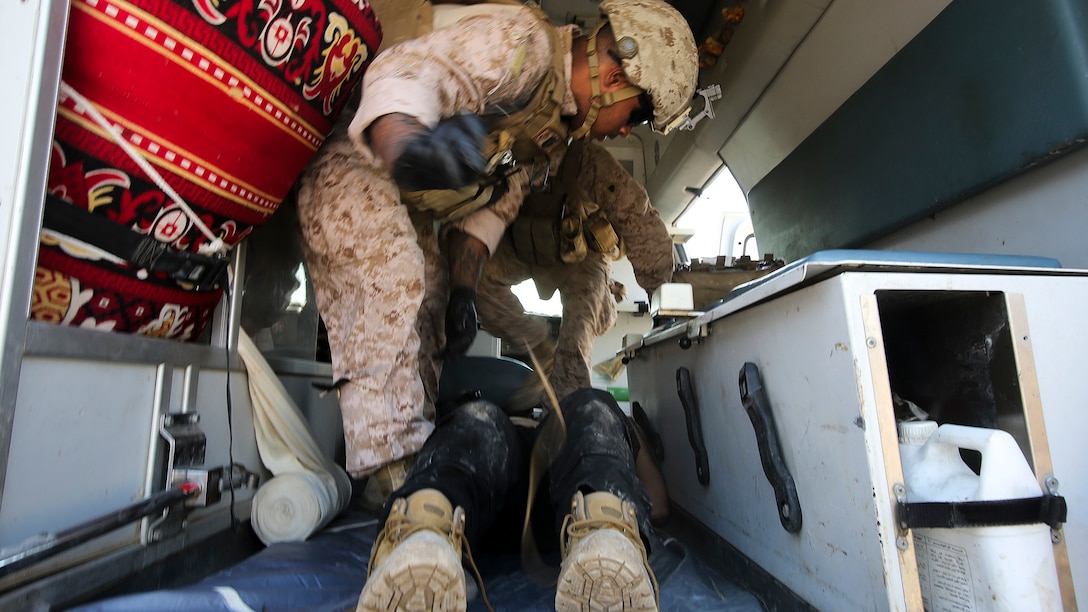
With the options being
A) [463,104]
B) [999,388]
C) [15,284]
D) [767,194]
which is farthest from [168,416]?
[767,194]

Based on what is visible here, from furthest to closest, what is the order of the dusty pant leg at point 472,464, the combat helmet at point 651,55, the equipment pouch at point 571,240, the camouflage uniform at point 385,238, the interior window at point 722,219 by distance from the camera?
the interior window at point 722,219 → the equipment pouch at point 571,240 → the combat helmet at point 651,55 → the camouflage uniform at point 385,238 → the dusty pant leg at point 472,464

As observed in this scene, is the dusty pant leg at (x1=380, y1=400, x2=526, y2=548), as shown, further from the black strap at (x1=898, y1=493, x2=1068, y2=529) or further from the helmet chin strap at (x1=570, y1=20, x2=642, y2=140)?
the helmet chin strap at (x1=570, y1=20, x2=642, y2=140)

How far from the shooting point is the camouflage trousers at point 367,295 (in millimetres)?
1253

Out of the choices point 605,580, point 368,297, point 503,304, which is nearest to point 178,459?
point 368,297

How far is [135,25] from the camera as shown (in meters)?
0.86

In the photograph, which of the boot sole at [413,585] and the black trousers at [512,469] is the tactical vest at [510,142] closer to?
the black trousers at [512,469]

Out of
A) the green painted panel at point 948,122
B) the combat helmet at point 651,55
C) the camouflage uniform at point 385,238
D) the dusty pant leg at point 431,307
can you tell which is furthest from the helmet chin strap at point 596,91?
the green painted panel at point 948,122

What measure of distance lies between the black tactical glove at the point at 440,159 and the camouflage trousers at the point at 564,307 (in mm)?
1581

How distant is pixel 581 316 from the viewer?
8.92ft

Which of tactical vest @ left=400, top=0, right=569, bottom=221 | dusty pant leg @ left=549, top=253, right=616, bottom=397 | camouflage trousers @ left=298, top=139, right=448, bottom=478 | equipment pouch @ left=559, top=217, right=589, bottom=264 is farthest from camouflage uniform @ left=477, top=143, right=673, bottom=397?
camouflage trousers @ left=298, top=139, right=448, bottom=478

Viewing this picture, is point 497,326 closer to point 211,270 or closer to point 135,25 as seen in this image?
point 211,270

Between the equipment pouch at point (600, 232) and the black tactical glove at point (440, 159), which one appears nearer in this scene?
the black tactical glove at point (440, 159)

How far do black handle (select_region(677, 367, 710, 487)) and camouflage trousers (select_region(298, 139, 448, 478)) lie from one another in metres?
0.70

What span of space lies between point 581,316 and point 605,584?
1946mm
